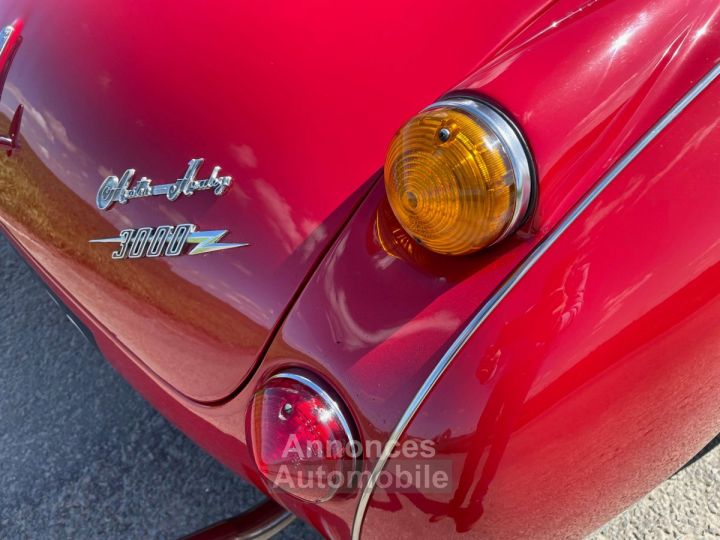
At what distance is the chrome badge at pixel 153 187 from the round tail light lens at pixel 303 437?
382 millimetres

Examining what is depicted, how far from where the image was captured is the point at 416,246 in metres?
1.19

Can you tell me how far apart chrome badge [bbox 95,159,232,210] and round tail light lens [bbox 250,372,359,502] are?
38 centimetres


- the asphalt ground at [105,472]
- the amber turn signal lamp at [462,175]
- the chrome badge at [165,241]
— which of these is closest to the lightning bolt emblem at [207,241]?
the chrome badge at [165,241]

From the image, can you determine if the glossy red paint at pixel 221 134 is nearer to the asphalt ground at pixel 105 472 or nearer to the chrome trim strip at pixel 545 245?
the chrome trim strip at pixel 545 245

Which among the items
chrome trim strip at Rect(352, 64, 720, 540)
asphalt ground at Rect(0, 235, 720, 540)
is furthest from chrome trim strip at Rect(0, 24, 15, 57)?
chrome trim strip at Rect(352, 64, 720, 540)

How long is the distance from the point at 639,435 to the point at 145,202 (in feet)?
3.25

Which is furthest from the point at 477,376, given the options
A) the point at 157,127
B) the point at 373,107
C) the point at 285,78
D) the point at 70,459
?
the point at 70,459

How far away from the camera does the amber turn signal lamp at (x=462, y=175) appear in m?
1.06

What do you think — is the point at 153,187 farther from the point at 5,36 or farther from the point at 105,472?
the point at 105,472

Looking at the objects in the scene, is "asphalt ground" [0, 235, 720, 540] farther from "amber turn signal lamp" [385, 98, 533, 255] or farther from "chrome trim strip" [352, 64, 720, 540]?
"amber turn signal lamp" [385, 98, 533, 255]

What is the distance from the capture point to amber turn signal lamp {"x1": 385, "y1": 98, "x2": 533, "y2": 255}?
106 cm

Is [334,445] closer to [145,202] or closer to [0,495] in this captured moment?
[145,202]

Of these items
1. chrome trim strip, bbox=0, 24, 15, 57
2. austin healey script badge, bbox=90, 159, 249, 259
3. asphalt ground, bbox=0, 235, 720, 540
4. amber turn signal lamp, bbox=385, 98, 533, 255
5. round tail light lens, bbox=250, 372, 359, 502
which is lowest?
asphalt ground, bbox=0, 235, 720, 540

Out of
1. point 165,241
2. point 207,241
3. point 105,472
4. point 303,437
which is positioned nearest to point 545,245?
point 303,437
